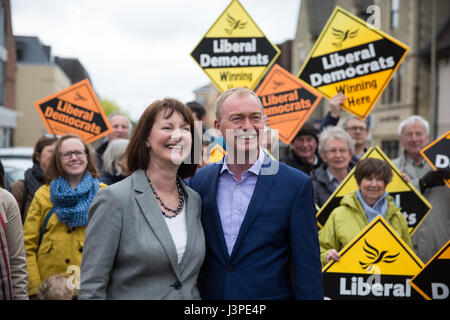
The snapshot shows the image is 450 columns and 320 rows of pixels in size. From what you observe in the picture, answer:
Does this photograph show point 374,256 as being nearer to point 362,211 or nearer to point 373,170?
point 362,211

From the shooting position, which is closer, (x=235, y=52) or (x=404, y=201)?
(x=404, y=201)

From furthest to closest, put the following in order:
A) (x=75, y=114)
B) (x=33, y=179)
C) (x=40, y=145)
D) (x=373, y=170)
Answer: (x=75, y=114), (x=40, y=145), (x=33, y=179), (x=373, y=170)

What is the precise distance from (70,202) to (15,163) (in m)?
3.48

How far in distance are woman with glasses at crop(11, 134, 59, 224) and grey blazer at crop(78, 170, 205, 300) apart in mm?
2406

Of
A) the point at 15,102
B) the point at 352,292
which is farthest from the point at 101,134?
the point at 15,102

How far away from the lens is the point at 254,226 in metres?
2.30

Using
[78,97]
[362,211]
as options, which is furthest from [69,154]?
[78,97]

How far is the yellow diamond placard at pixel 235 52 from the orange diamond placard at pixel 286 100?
0.69 feet

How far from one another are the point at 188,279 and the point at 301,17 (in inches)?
1474

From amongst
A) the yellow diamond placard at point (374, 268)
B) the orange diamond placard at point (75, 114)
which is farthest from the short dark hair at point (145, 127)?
the orange diamond placard at point (75, 114)

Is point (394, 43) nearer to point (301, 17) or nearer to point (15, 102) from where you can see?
point (301, 17)

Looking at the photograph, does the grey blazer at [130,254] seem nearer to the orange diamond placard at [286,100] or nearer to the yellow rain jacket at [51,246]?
the yellow rain jacket at [51,246]
